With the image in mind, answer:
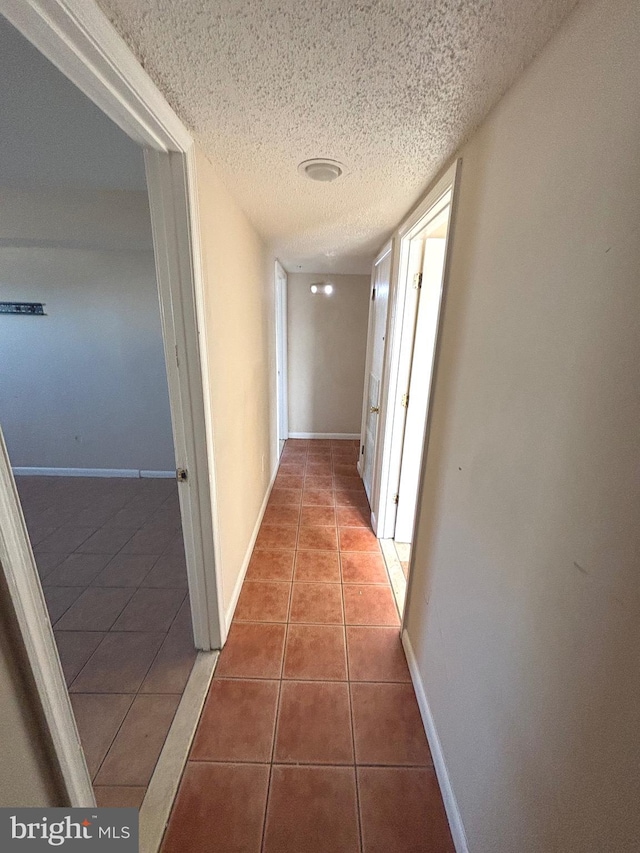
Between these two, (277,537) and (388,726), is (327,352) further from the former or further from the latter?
(388,726)

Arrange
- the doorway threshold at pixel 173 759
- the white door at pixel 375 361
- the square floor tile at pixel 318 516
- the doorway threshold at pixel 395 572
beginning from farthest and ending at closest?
1. the square floor tile at pixel 318 516
2. the white door at pixel 375 361
3. the doorway threshold at pixel 395 572
4. the doorway threshold at pixel 173 759

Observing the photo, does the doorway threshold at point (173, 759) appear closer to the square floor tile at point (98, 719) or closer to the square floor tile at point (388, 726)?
the square floor tile at point (98, 719)

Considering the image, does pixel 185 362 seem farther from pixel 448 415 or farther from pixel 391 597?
pixel 391 597

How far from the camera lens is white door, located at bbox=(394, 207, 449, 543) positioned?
71.1 inches

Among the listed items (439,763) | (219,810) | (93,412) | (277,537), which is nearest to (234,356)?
(277,537)

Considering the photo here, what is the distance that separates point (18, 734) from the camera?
1.62ft

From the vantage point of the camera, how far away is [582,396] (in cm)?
57

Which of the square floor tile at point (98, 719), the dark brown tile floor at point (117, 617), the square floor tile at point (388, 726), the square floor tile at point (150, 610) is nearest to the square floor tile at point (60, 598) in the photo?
the dark brown tile floor at point (117, 617)

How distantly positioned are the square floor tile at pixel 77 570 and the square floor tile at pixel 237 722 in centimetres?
112

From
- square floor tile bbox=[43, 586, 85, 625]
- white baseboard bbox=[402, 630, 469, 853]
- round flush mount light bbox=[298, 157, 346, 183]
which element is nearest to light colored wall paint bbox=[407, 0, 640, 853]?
white baseboard bbox=[402, 630, 469, 853]

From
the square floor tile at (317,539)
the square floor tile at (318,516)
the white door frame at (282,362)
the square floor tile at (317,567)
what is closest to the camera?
the square floor tile at (317,567)

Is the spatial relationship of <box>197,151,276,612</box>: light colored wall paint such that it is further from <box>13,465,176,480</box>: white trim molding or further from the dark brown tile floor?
<box>13,465,176,480</box>: white trim molding

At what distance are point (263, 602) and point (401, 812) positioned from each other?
101cm

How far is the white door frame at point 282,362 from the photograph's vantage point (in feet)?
11.6
